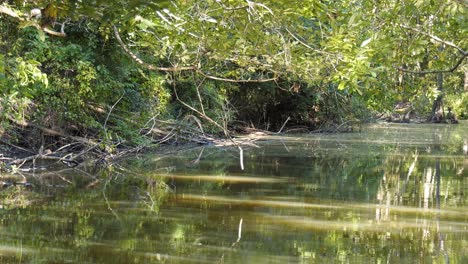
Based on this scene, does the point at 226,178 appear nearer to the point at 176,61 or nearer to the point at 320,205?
the point at 320,205

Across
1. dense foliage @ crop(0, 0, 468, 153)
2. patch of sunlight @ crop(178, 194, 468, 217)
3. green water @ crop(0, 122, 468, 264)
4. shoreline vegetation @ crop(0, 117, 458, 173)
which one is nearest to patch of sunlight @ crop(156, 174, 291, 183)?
green water @ crop(0, 122, 468, 264)

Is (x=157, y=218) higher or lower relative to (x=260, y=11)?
lower

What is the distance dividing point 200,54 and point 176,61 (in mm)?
2823

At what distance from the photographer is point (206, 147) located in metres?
16.1

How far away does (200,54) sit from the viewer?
993cm

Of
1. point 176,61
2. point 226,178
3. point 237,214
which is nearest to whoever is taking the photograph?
point 237,214

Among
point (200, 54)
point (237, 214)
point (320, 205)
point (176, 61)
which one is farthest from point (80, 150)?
point (237, 214)

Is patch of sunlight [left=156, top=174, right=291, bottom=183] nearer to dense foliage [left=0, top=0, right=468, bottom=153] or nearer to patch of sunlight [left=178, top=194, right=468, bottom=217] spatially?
dense foliage [left=0, top=0, right=468, bottom=153]

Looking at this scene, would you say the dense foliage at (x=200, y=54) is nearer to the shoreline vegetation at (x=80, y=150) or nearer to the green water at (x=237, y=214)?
the shoreline vegetation at (x=80, y=150)

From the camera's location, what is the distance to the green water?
545cm

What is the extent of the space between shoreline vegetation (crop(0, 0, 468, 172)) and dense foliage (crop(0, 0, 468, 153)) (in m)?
0.02

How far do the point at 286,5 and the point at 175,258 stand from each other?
3.48 metres

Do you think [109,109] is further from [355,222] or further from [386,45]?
[355,222]

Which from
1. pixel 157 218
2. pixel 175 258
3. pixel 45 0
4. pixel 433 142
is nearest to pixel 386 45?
pixel 157 218
